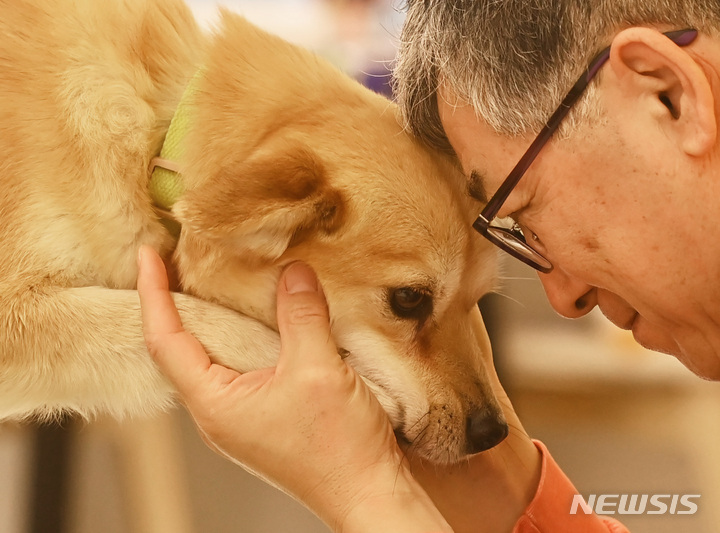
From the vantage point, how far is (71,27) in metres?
1.22

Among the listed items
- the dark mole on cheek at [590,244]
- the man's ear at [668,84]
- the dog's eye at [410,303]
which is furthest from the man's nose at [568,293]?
the man's ear at [668,84]

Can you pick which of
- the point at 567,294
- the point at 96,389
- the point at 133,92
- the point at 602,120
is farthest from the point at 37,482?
the point at 602,120

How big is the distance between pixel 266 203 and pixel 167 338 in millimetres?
290

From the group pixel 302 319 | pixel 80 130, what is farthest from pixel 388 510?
pixel 80 130

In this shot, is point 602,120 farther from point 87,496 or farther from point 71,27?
point 87,496

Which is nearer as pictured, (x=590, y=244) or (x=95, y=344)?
(x=590, y=244)

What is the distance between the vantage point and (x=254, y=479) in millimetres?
1923

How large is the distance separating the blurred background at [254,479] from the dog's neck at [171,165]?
2.12ft

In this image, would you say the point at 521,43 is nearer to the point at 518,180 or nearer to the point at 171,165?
the point at 518,180

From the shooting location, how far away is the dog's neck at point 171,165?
1.18 m

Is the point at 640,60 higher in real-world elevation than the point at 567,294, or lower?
higher

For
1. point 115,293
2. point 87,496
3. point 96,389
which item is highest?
point 115,293

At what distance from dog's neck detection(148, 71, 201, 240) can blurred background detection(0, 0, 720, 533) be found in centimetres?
65

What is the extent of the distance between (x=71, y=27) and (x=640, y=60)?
0.99m
